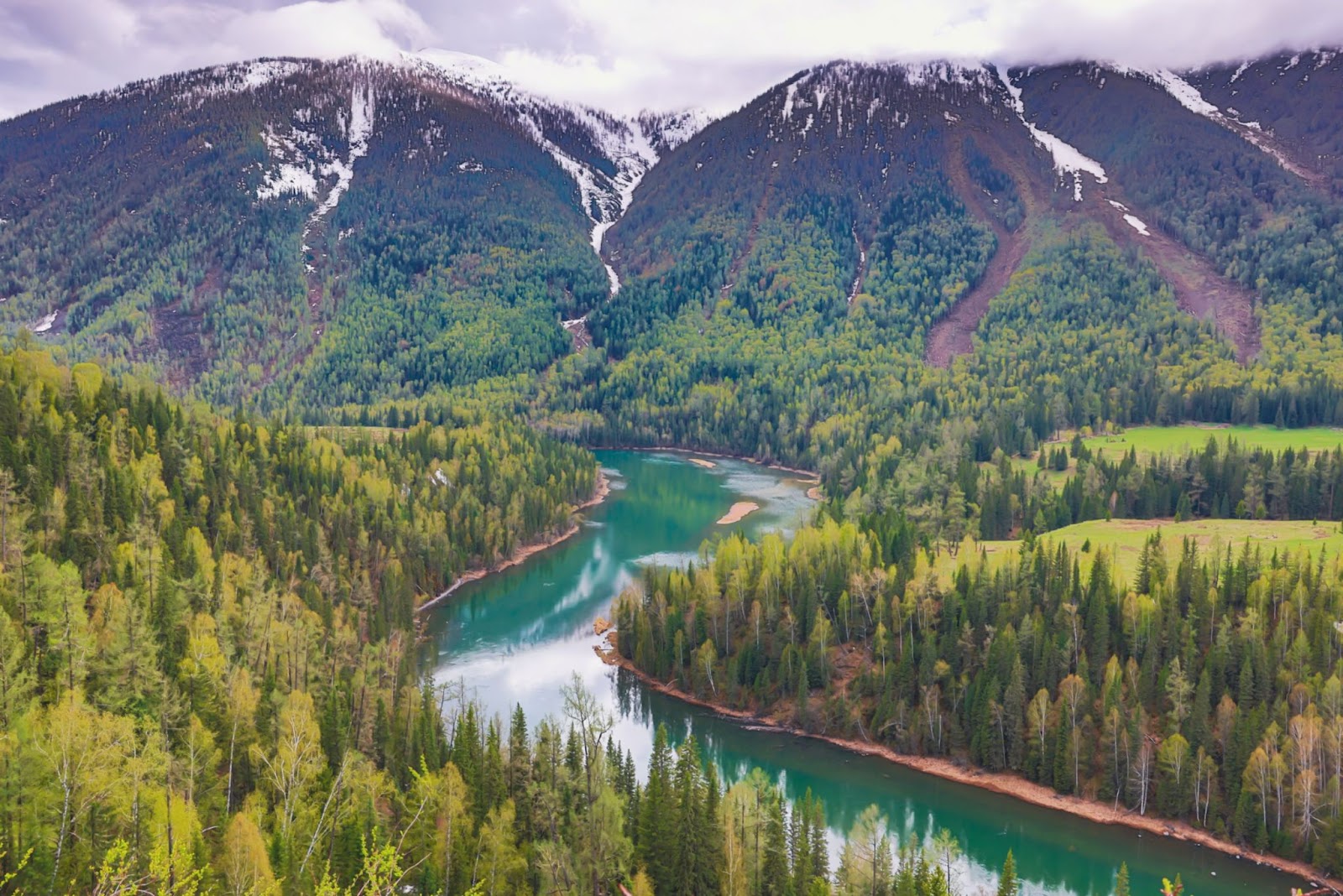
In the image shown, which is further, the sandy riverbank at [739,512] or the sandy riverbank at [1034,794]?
the sandy riverbank at [739,512]

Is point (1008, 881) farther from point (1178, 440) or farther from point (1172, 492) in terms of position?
point (1178, 440)

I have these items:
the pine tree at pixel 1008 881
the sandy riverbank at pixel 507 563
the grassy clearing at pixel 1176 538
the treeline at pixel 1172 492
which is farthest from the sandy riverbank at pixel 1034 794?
the treeline at pixel 1172 492

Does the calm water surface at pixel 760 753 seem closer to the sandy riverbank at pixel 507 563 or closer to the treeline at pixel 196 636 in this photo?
the sandy riverbank at pixel 507 563

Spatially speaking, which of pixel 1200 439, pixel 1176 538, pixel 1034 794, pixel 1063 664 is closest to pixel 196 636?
pixel 1034 794

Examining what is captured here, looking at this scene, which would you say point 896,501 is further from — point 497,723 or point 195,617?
point 195,617

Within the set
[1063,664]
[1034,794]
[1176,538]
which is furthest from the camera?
[1176,538]
